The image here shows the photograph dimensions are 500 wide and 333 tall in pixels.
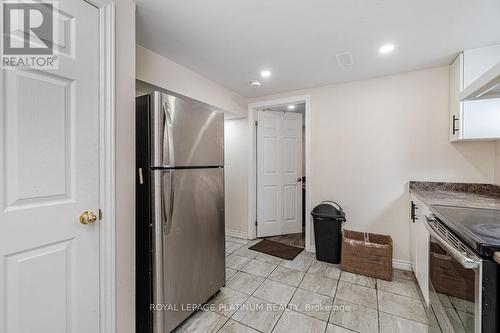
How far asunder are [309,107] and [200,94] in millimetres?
1526

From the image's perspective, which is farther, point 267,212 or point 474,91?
point 267,212

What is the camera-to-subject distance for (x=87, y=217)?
109cm

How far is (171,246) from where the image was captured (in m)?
1.49

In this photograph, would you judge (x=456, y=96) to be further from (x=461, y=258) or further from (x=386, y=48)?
(x=461, y=258)

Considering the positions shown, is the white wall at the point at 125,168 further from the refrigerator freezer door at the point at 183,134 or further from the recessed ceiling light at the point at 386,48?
the recessed ceiling light at the point at 386,48

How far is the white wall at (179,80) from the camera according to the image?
1876 millimetres

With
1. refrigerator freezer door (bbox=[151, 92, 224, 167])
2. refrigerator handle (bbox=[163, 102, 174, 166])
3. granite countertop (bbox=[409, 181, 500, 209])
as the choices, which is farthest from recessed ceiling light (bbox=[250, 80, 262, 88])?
granite countertop (bbox=[409, 181, 500, 209])

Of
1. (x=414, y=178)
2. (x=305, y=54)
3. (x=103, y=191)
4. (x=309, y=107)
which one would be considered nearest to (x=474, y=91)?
(x=305, y=54)

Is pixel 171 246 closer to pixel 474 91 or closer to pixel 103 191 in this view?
pixel 103 191

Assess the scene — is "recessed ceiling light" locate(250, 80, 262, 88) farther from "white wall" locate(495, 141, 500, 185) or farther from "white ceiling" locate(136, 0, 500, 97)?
"white wall" locate(495, 141, 500, 185)

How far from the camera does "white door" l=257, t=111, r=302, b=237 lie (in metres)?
3.49

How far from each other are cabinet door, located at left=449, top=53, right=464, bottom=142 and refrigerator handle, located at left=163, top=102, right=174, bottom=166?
2468 millimetres

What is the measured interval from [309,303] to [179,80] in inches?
99.8

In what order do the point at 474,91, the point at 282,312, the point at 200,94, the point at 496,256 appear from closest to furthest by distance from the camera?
the point at 496,256
the point at 474,91
the point at 282,312
the point at 200,94
